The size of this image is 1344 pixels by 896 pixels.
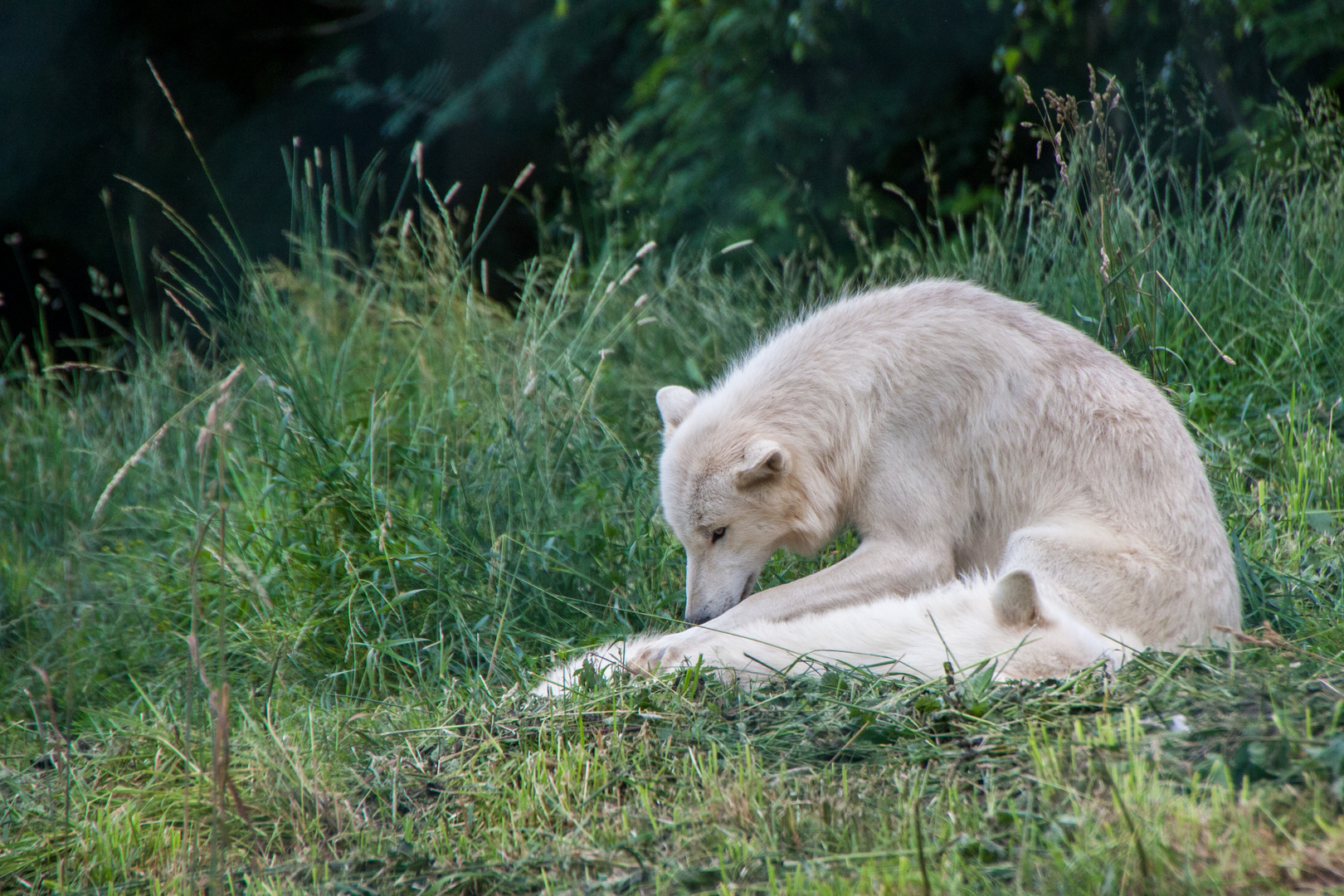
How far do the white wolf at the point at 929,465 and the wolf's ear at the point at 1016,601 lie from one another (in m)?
0.52

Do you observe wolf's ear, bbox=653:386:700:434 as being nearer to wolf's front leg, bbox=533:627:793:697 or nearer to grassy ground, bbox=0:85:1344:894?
grassy ground, bbox=0:85:1344:894

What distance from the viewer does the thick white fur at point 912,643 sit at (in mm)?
2881

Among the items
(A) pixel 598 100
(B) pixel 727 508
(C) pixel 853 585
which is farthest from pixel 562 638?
(A) pixel 598 100

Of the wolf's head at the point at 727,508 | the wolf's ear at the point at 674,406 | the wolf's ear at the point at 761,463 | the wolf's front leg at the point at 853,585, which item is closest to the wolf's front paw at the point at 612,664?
the wolf's front leg at the point at 853,585

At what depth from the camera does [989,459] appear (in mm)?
3836

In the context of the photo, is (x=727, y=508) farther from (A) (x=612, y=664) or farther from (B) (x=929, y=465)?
(A) (x=612, y=664)

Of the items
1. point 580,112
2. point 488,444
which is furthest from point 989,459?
point 580,112

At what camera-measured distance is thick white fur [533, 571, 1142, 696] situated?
2881 millimetres

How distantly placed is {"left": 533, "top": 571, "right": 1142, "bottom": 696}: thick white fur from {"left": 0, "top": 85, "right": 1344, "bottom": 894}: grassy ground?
0.09 meters

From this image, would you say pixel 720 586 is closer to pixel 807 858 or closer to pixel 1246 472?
pixel 807 858

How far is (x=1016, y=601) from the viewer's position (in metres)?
2.89

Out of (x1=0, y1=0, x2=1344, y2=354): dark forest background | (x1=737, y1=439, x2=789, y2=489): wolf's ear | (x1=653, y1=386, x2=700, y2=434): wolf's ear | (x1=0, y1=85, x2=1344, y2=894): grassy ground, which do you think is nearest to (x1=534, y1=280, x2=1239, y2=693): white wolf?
(x1=737, y1=439, x2=789, y2=489): wolf's ear

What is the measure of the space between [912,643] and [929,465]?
990mm

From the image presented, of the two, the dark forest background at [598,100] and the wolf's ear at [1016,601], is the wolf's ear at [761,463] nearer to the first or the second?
the wolf's ear at [1016,601]
